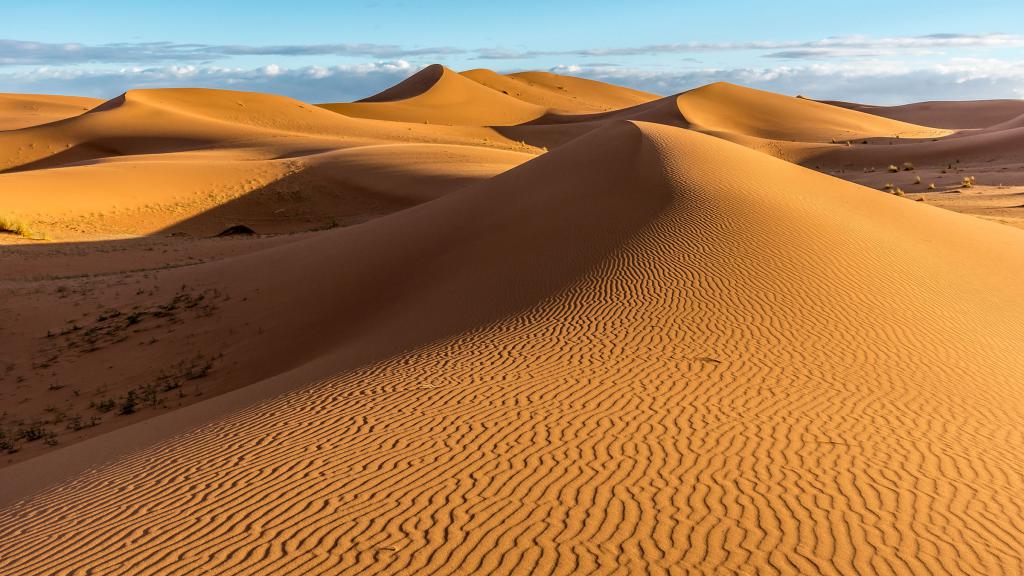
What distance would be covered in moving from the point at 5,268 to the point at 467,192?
11.6 meters

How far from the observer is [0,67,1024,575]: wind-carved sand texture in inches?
207

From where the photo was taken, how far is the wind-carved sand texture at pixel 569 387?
17.3ft

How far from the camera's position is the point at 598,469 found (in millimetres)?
6121

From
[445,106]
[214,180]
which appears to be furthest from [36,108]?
[214,180]

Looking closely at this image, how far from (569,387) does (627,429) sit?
1369mm

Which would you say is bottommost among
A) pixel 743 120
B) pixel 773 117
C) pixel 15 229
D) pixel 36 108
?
pixel 15 229

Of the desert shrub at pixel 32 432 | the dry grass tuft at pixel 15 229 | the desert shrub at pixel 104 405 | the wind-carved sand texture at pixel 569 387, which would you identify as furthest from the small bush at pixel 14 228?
the desert shrub at pixel 32 432

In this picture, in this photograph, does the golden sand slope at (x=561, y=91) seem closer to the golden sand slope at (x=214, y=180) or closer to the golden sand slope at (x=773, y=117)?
the golden sand slope at (x=773, y=117)

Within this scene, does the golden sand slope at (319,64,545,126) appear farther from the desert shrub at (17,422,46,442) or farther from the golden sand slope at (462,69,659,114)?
the desert shrub at (17,422,46,442)

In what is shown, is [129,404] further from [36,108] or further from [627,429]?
[36,108]

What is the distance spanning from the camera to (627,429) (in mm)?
6973

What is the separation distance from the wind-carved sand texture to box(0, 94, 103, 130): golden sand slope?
70340mm

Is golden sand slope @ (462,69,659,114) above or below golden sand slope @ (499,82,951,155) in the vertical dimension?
above

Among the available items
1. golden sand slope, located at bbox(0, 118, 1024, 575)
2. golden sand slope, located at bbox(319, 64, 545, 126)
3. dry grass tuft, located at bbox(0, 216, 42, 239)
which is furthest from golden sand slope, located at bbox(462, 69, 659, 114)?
golden sand slope, located at bbox(0, 118, 1024, 575)
